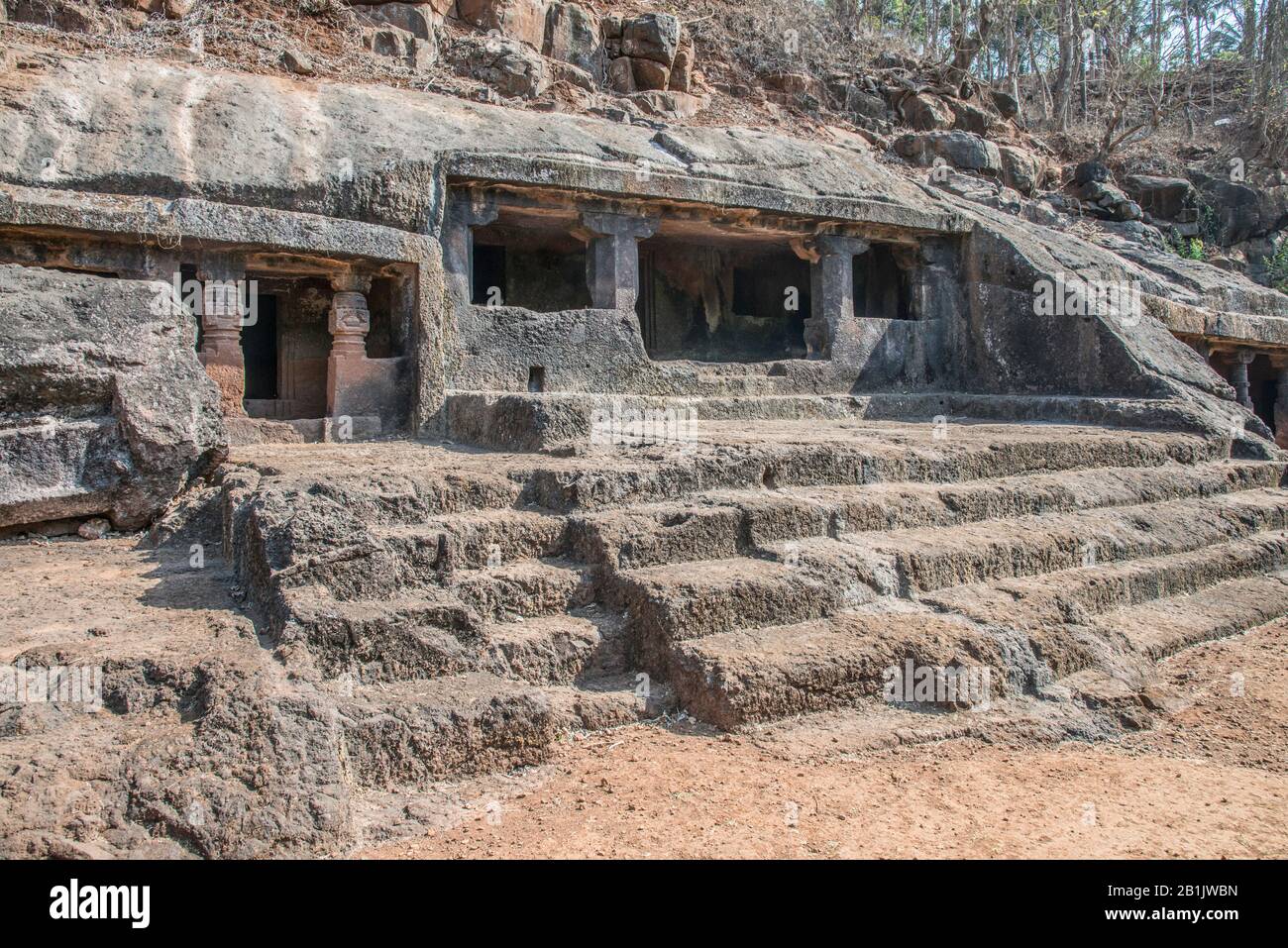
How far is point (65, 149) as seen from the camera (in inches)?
251

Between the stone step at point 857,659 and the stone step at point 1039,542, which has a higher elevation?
the stone step at point 1039,542

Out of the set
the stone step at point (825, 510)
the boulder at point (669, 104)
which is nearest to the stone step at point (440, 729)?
the stone step at point (825, 510)

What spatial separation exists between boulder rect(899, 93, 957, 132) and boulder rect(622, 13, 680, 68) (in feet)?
12.7

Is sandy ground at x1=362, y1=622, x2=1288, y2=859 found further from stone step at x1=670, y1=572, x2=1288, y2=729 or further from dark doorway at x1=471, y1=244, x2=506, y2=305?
dark doorway at x1=471, y1=244, x2=506, y2=305

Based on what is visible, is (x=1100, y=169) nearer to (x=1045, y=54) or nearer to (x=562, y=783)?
(x=1045, y=54)

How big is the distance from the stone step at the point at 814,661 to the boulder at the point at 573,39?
11.3 meters

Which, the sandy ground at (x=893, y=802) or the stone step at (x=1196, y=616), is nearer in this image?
the sandy ground at (x=893, y=802)

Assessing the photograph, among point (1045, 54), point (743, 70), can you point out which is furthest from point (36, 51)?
point (1045, 54)

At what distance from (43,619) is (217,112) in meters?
5.07

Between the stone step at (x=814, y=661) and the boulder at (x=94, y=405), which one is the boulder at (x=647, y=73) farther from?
the stone step at (x=814, y=661)

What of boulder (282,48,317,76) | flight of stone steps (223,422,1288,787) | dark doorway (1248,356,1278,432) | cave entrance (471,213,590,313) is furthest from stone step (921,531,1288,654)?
boulder (282,48,317,76)

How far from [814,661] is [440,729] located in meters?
1.36

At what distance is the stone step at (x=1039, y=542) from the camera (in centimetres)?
434

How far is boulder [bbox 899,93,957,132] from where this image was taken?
14.8 meters
